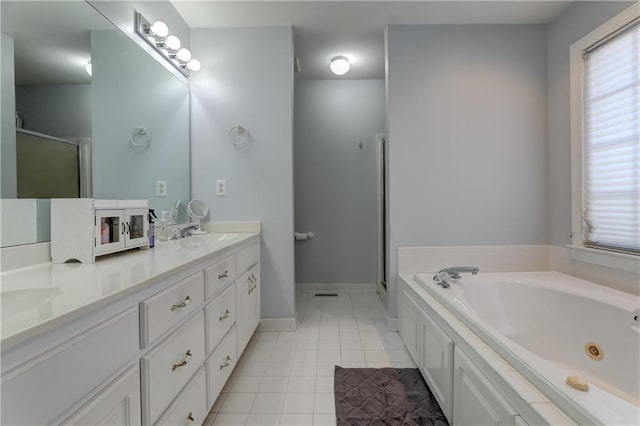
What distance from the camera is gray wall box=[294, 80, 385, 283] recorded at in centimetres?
331

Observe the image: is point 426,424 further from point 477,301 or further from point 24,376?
point 24,376

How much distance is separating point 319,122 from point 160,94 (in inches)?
68.9

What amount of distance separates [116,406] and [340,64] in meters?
2.90

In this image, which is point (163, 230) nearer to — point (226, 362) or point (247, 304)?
point (247, 304)

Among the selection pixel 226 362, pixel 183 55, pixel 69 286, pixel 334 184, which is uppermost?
pixel 183 55

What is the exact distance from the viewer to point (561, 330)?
1646 millimetres

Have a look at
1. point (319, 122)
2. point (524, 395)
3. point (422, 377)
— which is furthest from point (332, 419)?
point (319, 122)

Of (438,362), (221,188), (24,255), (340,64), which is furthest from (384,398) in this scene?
(340,64)

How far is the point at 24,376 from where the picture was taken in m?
0.50

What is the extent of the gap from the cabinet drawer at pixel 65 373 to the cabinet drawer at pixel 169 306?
57 millimetres

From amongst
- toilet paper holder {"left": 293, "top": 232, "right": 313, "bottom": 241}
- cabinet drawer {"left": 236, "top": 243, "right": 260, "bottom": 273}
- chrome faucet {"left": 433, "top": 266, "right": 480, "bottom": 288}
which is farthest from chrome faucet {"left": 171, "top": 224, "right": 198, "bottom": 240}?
chrome faucet {"left": 433, "top": 266, "right": 480, "bottom": 288}

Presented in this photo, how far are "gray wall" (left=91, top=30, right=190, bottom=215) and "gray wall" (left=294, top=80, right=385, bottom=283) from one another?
4.56 feet

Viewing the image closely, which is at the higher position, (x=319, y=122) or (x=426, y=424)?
(x=319, y=122)

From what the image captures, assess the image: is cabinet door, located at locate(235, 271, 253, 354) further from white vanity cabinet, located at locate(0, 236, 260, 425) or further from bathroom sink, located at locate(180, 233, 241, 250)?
bathroom sink, located at locate(180, 233, 241, 250)
